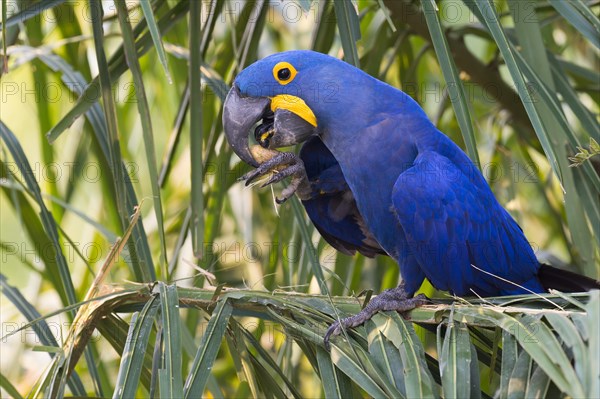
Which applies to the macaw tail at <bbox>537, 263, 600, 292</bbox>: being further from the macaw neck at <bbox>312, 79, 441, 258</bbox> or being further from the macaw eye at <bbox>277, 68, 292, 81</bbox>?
the macaw eye at <bbox>277, 68, 292, 81</bbox>

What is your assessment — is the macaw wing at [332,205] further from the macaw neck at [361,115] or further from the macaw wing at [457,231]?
the macaw wing at [457,231]

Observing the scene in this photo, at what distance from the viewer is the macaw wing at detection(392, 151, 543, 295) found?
1531 mm

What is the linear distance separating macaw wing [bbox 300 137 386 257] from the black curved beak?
0.20 m

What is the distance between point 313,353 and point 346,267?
78 centimetres

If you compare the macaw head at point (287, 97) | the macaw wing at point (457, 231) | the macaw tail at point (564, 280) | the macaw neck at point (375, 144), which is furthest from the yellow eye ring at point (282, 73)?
the macaw tail at point (564, 280)

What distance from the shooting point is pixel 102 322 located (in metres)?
1.37

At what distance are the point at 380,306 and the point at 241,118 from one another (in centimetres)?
51

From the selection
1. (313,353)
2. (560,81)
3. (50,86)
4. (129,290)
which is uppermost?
(50,86)

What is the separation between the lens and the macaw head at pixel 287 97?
1.59 m

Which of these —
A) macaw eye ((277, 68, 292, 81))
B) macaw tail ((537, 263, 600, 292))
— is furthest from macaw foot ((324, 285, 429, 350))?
macaw eye ((277, 68, 292, 81))

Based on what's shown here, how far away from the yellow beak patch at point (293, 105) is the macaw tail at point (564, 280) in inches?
23.0

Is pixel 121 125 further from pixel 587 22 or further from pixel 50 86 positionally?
pixel 587 22

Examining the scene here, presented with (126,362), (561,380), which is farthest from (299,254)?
(561,380)

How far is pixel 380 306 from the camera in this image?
1321 millimetres
